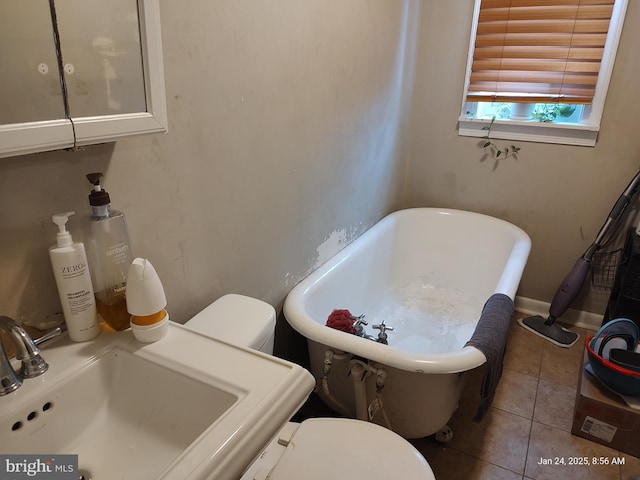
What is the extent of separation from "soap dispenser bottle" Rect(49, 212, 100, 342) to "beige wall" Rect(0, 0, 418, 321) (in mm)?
56

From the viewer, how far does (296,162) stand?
1.66 metres

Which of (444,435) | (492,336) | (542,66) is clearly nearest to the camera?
(492,336)

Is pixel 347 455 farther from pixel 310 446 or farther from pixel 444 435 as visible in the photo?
pixel 444 435

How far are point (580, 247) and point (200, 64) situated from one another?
7.64ft

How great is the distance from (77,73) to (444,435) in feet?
5.73

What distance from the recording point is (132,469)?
0.81 m

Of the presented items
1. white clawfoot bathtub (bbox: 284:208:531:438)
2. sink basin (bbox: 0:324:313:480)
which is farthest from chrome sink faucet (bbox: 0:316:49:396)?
white clawfoot bathtub (bbox: 284:208:531:438)

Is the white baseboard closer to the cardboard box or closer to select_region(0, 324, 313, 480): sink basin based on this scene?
the cardboard box

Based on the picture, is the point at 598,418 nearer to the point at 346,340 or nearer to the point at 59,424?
the point at 346,340

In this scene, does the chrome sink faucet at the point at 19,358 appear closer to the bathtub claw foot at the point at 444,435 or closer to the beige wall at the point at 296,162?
the beige wall at the point at 296,162

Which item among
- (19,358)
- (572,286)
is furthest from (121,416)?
(572,286)

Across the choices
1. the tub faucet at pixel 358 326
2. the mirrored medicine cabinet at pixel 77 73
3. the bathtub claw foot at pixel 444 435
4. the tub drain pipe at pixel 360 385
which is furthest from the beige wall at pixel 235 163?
the bathtub claw foot at pixel 444 435

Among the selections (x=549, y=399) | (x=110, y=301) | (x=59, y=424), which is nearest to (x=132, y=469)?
(x=59, y=424)

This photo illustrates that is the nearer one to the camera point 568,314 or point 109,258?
point 109,258
